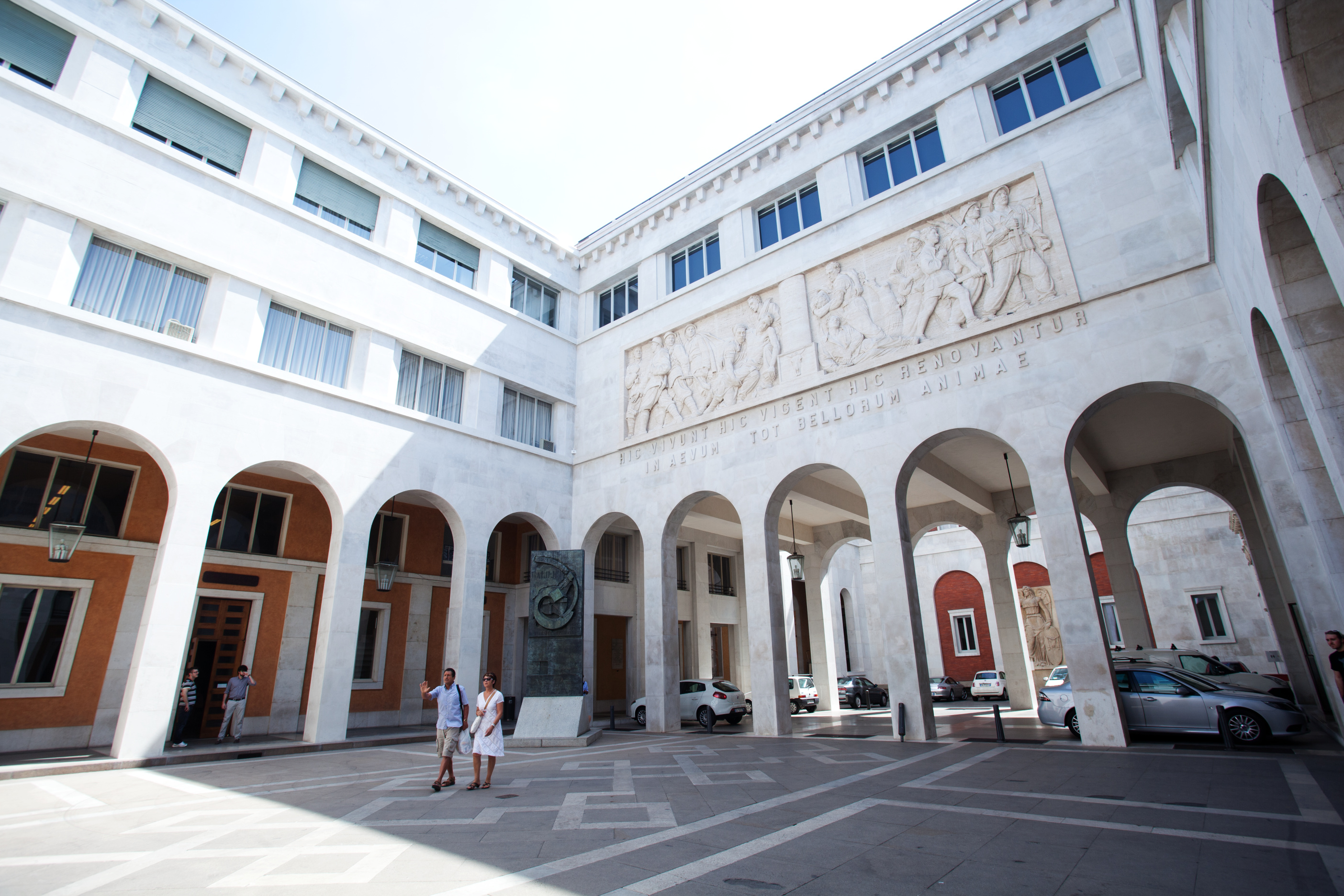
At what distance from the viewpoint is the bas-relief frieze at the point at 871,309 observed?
41.5 feet

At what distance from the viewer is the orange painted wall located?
501 inches

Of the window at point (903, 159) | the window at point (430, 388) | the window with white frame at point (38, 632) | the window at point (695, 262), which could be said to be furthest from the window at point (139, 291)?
the window at point (903, 159)

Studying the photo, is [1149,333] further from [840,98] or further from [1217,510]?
[1217,510]

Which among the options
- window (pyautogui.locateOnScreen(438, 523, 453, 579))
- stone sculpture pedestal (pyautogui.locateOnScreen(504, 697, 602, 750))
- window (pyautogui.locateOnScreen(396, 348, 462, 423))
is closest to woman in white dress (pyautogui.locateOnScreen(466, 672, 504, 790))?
stone sculpture pedestal (pyautogui.locateOnScreen(504, 697, 602, 750))

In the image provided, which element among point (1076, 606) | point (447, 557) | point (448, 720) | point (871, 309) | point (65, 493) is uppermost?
point (871, 309)

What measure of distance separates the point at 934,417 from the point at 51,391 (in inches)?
635

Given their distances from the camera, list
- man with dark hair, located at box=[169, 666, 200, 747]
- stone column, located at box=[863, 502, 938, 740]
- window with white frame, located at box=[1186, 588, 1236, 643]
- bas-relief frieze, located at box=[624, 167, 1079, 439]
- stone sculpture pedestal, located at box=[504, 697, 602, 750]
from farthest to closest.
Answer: window with white frame, located at box=[1186, 588, 1236, 643] < stone sculpture pedestal, located at box=[504, 697, 602, 750] < man with dark hair, located at box=[169, 666, 200, 747] < bas-relief frieze, located at box=[624, 167, 1079, 439] < stone column, located at box=[863, 502, 938, 740]

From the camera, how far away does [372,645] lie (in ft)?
58.9

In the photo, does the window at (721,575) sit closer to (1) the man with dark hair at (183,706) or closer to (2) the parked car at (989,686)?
(2) the parked car at (989,686)

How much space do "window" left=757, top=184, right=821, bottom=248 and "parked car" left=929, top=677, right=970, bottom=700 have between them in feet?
64.4

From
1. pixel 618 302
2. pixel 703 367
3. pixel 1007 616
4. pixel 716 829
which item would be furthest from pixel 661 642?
pixel 618 302

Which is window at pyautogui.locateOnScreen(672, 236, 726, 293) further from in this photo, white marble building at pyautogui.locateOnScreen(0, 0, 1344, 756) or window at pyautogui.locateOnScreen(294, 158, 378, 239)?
window at pyautogui.locateOnScreen(294, 158, 378, 239)

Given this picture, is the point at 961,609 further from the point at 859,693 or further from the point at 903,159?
the point at 903,159

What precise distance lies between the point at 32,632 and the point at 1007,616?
23283 mm
